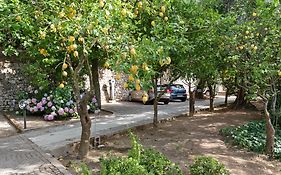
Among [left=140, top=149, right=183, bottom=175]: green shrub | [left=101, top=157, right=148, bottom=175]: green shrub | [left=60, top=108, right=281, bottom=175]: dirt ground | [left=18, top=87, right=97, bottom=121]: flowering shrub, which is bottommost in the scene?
[left=60, top=108, right=281, bottom=175]: dirt ground

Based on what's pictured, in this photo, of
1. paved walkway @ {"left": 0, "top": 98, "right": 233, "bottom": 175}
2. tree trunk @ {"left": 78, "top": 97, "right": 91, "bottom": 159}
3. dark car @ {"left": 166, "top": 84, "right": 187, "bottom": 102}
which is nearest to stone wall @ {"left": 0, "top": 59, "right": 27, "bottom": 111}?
paved walkway @ {"left": 0, "top": 98, "right": 233, "bottom": 175}

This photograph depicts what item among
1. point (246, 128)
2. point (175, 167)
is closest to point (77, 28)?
point (175, 167)

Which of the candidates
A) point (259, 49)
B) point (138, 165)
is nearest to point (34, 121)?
Result: point (138, 165)

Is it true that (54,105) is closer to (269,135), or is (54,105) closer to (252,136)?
(252,136)

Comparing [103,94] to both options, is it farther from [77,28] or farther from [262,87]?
[77,28]

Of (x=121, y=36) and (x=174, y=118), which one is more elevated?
(x=121, y=36)

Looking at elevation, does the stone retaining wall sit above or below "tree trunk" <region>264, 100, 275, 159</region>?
above

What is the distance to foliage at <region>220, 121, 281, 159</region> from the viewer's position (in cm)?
891

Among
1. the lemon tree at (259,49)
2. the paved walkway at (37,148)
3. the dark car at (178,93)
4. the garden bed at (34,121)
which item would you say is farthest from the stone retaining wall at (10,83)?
the lemon tree at (259,49)

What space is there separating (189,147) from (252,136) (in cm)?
260

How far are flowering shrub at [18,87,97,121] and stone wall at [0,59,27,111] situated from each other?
2.09 meters

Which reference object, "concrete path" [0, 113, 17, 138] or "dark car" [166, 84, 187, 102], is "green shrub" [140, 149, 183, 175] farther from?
"dark car" [166, 84, 187, 102]

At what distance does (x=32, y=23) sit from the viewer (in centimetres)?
590

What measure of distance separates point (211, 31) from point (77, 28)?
433 centimetres
